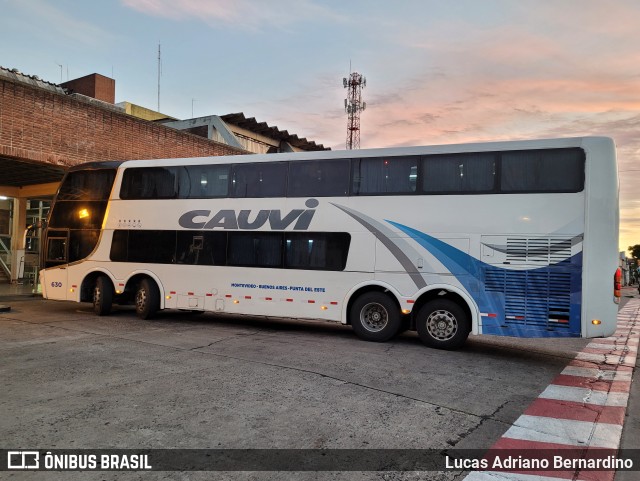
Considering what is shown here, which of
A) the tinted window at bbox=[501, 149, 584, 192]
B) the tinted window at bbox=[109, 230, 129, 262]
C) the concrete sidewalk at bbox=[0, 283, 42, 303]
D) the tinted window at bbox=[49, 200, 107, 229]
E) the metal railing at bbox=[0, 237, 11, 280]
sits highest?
the tinted window at bbox=[501, 149, 584, 192]

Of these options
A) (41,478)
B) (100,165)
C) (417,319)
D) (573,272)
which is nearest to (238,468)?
(41,478)

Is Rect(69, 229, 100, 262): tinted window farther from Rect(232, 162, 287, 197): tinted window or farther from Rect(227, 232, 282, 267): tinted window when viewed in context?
Rect(232, 162, 287, 197): tinted window

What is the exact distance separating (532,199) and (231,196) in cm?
698

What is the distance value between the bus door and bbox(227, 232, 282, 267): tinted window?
18.4 feet

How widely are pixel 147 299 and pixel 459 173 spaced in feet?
28.7

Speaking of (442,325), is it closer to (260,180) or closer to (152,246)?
(260,180)

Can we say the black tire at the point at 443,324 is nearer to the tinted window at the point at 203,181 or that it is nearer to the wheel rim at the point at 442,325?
the wheel rim at the point at 442,325

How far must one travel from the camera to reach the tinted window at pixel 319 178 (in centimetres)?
1051

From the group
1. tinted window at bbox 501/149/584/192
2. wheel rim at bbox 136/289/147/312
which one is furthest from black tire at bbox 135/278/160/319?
tinted window at bbox 501/149/584/192

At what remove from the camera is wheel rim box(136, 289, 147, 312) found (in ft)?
41.4

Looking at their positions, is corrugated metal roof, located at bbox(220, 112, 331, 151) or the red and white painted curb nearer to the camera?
the red and white painted curb


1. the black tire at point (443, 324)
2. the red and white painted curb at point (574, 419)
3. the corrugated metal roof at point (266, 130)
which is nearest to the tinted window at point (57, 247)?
the black tire at point (443, 324)

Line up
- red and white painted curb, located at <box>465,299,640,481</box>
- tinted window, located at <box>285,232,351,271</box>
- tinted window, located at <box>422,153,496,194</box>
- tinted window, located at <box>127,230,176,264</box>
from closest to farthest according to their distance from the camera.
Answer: red and white painted curb, located at <box>465,299,640,481</box>
tinted window, located at <box>422,153,496,194</box>
tinted window, located at <box>285,232,351,271</box>
tinted window, located at <box>127,230,176,264</box>

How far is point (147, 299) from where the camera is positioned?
41.1ft
